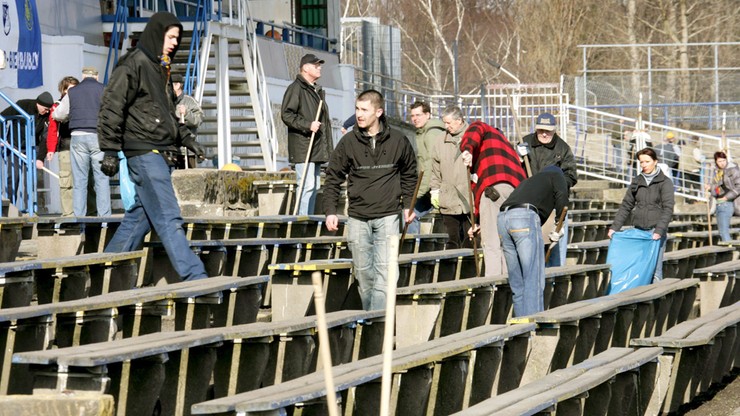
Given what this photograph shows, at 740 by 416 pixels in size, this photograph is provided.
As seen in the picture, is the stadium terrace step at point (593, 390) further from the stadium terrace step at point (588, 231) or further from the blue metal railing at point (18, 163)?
the stadium terrace step at point (588, 231)

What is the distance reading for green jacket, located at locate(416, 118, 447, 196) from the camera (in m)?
14.4

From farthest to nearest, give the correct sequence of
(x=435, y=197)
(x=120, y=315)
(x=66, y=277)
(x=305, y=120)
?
(x=305, y=120)
(x=435, y=197)
(x=66, y=277)
(x=120, y=315)

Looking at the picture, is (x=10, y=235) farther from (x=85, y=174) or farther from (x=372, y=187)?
(x=85, y=174)

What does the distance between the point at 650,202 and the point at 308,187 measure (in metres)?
3.35

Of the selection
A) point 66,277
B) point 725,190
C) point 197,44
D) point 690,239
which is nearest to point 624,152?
point 725,190

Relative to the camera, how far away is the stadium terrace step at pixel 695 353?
31.2 ft

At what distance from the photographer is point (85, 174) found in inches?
525

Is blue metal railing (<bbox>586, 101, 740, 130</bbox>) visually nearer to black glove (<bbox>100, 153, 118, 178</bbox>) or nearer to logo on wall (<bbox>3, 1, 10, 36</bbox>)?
logo on wall (<bbox>3, 1, 10, 36</bbox>)

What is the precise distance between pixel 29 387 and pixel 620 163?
940 inches

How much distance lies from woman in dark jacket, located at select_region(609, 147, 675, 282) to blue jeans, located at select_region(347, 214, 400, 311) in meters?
4.70

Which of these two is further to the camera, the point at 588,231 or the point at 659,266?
the point at 588,231

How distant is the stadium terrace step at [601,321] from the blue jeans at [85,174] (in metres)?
4.73

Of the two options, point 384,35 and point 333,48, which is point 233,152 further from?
point 384,35

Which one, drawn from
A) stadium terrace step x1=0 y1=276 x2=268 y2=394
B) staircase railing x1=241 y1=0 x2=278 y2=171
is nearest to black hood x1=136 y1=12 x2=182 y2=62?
stadium terrace step x1=0 y1=276 x2=268 y2=394
